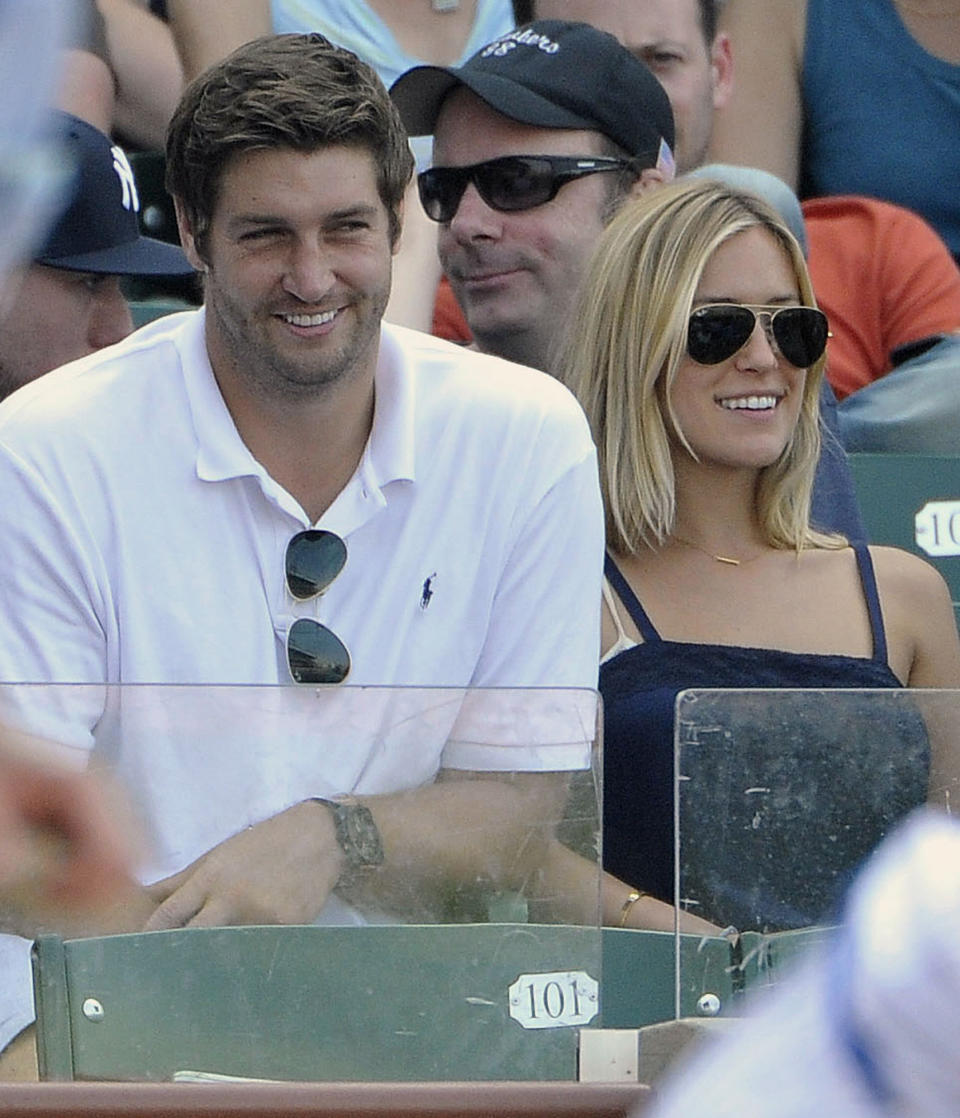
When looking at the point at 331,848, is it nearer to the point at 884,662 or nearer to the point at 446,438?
the point at 446,438

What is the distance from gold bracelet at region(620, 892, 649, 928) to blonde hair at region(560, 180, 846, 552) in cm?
61

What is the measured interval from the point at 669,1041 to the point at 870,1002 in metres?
1.03

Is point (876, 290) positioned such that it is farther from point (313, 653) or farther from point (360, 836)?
point (360, 836)

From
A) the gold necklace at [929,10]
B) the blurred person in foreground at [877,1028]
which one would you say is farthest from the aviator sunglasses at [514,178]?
the blurred person in foreground at [877,1028]

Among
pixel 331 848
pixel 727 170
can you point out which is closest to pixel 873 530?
pixel 727 170

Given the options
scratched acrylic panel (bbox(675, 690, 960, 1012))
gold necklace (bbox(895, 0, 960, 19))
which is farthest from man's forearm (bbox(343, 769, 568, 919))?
gold necklace (bbox(895, 0, 960, 19))

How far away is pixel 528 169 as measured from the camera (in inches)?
129

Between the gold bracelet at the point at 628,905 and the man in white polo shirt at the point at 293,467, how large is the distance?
11.2 inches

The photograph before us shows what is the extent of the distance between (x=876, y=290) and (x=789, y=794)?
76.9 inches

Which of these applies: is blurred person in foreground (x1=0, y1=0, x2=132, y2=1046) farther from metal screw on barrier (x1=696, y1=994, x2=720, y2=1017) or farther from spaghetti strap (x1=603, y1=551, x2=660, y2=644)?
spaghetti strap (x1=603, y1=551, x2=660, y2=644)

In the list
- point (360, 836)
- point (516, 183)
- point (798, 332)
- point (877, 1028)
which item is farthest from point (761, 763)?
point (516, 183)

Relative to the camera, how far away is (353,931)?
6.00 feet

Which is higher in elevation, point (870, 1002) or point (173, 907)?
point (870, 1002)

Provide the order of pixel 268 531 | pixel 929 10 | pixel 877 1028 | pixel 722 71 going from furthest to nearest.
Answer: pixel 929 10
pixel 722 71
pixel 268 531
pixel 877 1028
